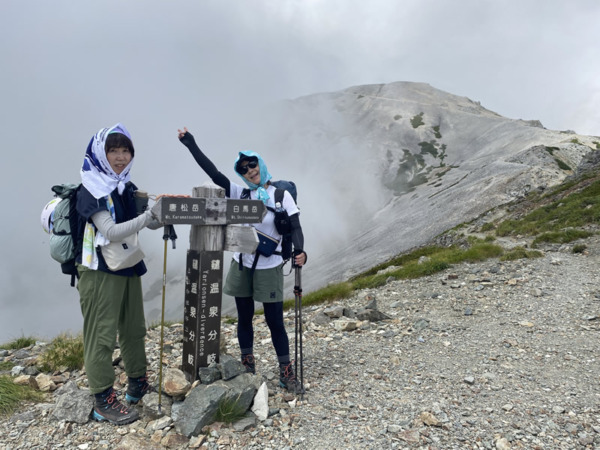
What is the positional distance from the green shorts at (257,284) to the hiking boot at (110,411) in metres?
2.02

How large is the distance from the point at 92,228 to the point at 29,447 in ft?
9.28

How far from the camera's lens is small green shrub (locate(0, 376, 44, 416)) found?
5.45 metres

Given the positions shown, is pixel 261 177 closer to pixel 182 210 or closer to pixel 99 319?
pixel 182 210

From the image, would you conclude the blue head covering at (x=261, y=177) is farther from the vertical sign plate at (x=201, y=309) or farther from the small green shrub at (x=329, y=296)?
the small green shrub at (x=329, y=296)

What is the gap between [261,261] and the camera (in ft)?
18.5

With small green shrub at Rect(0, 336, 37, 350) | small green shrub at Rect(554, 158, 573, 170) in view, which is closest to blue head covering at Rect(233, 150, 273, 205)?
small green shrub at Rect(0, 336, 37, 350)

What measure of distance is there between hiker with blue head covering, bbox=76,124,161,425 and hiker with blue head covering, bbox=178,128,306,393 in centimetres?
111

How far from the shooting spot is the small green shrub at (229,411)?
16.3ft

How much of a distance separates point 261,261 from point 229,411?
2.07 meters

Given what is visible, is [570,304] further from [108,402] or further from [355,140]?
[355,140]

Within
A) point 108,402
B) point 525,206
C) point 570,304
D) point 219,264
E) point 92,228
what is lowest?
point 108,402

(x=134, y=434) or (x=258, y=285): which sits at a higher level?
(x=258, y=285)

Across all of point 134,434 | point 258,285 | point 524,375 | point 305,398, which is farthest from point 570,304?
point 134,434

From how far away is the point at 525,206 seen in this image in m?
27.8
